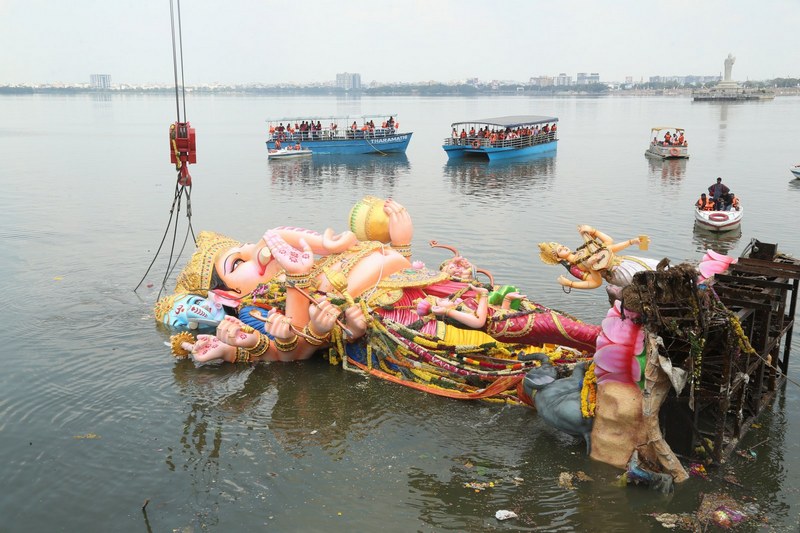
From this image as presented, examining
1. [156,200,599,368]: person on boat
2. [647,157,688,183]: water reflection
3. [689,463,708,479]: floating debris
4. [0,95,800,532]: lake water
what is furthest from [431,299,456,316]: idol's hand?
[647,157,688,183]: water reflection

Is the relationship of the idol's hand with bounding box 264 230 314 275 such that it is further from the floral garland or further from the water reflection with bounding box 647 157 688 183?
the water reflection with bounding box 647 157 688 183

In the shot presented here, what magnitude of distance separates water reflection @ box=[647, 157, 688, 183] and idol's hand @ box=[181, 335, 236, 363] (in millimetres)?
25933

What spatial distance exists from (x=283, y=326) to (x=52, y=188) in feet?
76.6

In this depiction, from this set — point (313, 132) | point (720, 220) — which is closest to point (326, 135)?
point (313, 132)

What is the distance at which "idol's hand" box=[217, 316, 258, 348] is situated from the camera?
10.3 meters

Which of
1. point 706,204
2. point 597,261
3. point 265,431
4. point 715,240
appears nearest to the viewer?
point 597,261

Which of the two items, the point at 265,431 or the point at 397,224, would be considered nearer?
the point at 265,431

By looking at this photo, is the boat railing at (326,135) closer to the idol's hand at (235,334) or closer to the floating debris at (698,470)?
the idol's hand at (235,334)

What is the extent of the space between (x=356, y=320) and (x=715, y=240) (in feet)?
44.4

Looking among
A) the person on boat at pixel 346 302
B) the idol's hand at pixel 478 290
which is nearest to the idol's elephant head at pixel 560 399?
the person on boat at pixel 346 302

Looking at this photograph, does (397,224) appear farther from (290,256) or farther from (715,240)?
(715,240)

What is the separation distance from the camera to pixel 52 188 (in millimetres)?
29609

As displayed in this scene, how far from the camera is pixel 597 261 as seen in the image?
8352 mm

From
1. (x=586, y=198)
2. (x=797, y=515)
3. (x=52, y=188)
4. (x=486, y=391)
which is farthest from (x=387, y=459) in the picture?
(x=52, y=188)
